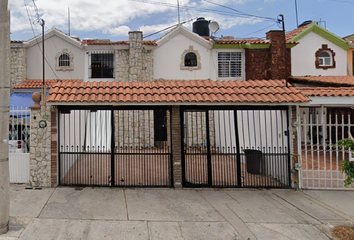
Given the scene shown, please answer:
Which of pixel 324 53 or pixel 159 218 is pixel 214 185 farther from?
pixel 324 53

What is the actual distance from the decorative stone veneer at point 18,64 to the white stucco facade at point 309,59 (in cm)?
1937

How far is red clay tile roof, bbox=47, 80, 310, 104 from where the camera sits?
6633 mm

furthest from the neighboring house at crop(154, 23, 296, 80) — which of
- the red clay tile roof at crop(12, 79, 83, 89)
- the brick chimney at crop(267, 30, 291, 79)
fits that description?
the red clay tile roof at crop(12, 79, 83, 89)

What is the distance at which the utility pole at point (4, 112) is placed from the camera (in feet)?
13.8

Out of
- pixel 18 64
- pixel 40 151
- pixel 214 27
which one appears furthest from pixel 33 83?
pixel 214 27

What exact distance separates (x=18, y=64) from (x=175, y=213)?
627 inches

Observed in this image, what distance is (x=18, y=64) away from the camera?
15.4 meters

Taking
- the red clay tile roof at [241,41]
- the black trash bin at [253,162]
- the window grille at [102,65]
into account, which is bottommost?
the black trash bin at [253,162]

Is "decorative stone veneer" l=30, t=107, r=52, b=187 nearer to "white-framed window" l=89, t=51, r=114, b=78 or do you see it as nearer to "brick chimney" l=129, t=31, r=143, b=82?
"brick chimney" l=129, t=31, r=143, b=82

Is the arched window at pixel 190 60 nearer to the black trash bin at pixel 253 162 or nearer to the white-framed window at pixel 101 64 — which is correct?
the white-framed window at pixel 101 64

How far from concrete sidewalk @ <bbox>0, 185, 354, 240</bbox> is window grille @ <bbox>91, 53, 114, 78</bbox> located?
10.5 m

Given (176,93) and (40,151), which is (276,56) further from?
(40,151)

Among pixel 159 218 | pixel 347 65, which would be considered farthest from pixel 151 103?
pixel 347 65

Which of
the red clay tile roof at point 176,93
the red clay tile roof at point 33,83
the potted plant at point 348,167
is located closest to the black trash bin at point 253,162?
the red clay tile roof at point 176,93
